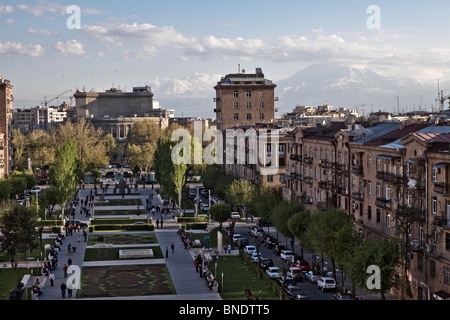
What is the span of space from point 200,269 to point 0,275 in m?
15.0

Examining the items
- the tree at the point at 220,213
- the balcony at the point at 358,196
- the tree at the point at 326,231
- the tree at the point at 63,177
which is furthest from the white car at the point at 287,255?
the tree at the point at 63,177

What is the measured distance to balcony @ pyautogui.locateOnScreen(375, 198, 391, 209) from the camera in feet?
151

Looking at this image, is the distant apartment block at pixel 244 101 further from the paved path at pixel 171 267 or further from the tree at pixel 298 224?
the tree at pixel 298 224

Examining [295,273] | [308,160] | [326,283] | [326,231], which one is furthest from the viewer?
[308,160]

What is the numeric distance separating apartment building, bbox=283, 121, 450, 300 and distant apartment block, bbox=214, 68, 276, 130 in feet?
182

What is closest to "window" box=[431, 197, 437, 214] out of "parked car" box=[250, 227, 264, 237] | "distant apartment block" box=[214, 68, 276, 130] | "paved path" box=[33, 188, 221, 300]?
"paved path" box=[33, 188, 221, 300]

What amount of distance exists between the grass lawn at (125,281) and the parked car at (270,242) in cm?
1301

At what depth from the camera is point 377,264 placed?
1481 inches

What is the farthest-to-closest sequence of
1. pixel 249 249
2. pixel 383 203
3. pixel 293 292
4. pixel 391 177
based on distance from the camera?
pixel 249 249 → pixel 383 203 → pixel 391 177 → pixel 293 292

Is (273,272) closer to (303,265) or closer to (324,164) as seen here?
(303,265)

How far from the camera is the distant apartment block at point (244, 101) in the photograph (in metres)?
122

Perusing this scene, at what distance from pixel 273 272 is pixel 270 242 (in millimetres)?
14652

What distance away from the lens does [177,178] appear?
8894 cm

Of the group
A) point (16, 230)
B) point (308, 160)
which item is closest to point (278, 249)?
point (308, 160)
